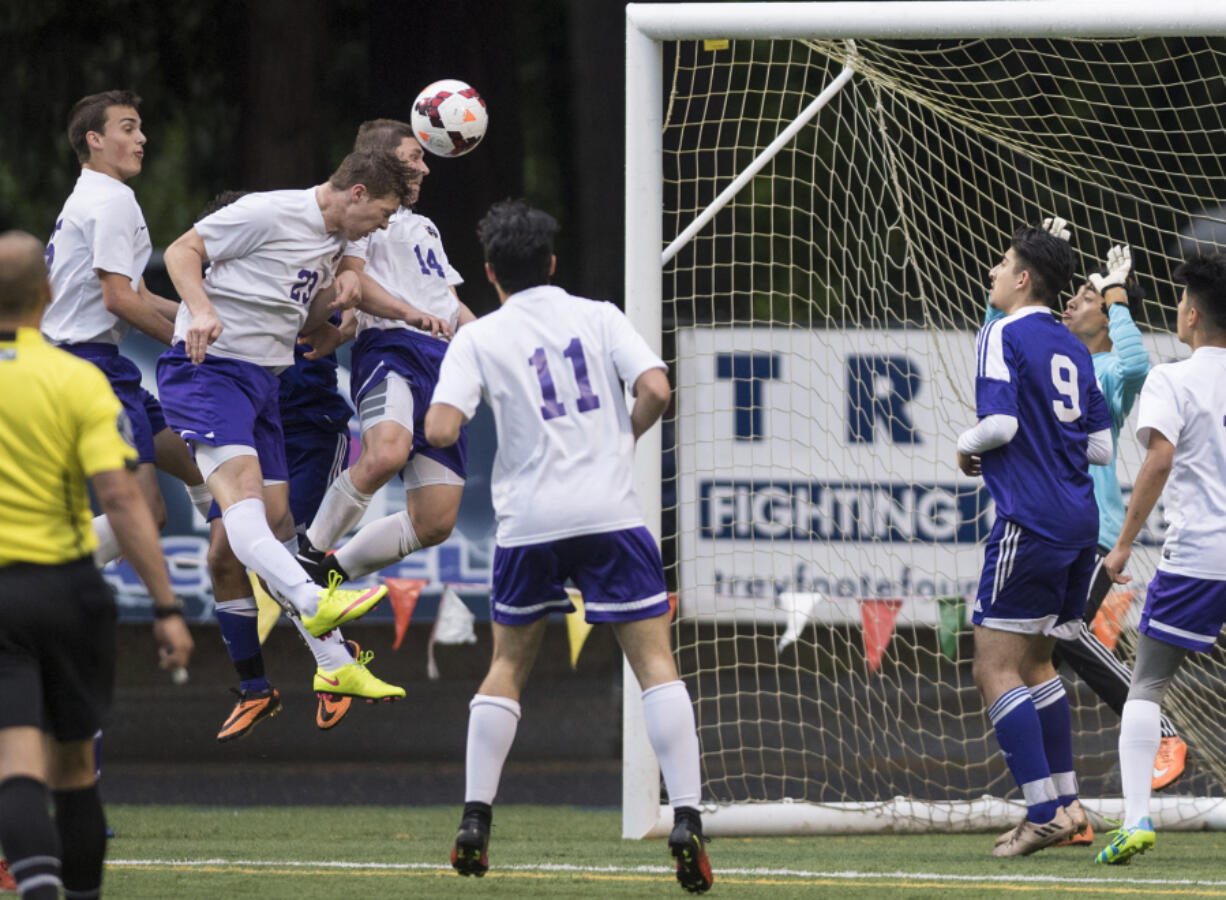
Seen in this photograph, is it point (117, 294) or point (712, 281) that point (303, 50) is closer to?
point (712, 281)

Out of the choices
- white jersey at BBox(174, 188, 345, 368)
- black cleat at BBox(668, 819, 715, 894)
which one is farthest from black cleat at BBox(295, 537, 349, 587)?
black cleat at BBox(668, 819, 715, 894)

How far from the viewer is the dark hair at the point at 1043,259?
20.5 ft

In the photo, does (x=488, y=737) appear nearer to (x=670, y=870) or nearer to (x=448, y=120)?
(x=670, y=870)

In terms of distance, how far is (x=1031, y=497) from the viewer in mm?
6082

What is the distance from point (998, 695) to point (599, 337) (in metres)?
2.08

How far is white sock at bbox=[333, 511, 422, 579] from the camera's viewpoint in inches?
269

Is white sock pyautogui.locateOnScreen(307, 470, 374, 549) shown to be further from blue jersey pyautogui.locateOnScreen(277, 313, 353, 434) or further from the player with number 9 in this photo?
the player with number 9

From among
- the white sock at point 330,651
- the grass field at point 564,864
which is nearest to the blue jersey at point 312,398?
the white sock at point 330,651

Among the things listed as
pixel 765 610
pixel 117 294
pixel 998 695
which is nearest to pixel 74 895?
pixel 117 294

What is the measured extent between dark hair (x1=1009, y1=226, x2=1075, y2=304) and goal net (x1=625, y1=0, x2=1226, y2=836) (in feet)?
5.24

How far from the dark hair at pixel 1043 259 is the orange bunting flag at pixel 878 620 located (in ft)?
10.8

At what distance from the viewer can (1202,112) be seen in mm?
9734

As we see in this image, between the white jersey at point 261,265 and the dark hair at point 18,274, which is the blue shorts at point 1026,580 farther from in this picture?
the dark hair at point 18,274

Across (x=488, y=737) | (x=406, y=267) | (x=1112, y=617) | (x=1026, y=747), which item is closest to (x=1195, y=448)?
(x=1026, y=747)
